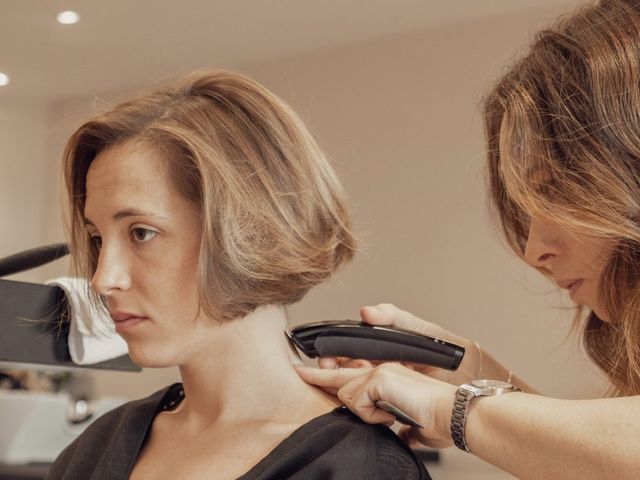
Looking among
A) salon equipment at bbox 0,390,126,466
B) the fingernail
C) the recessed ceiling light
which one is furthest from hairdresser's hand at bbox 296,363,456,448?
the recessed ceiling light

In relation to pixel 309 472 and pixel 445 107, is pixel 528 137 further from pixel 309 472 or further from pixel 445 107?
pixel 445 107

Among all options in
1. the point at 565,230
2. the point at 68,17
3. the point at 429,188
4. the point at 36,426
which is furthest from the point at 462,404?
the point at 68,17

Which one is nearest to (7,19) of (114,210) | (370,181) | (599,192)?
(370,181)

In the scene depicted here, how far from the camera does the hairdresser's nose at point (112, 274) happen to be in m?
1.16

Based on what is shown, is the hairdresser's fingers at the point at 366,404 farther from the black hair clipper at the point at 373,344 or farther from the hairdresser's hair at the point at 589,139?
the hairdresser's hair at the point at 589,139

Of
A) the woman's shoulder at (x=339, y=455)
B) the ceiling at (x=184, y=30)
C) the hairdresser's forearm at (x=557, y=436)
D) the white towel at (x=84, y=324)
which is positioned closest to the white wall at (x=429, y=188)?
the ceiling at (x=184, y=30)

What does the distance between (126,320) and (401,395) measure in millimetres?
365

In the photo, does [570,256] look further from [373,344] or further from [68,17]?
[68,17]

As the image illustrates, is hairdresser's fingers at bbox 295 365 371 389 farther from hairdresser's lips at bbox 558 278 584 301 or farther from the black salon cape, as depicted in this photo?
hairdresser's lips at bbox 558 278 584 301

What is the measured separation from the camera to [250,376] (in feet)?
3.93

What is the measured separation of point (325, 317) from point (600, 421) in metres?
3.62

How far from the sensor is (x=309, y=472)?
1.05m

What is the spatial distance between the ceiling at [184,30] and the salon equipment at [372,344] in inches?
126

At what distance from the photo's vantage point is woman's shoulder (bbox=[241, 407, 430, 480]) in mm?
1050
